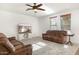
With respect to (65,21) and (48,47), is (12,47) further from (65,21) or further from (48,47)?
(65,21)

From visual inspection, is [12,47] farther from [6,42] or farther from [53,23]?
[53,23]

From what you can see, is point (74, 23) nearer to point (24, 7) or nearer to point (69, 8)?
point (69, 8)

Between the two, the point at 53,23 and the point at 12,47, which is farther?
the point at 53,23

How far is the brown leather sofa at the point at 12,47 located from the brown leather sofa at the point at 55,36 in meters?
0.35

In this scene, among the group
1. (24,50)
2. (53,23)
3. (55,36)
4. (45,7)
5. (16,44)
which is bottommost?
(24,50)

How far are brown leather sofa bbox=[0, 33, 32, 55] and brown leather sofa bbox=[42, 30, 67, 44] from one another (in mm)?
346

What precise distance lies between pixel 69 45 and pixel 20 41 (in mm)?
836

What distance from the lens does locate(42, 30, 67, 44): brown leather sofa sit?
1639mm

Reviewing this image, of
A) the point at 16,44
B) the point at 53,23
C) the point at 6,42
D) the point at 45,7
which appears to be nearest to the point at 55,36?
the point at 53,23

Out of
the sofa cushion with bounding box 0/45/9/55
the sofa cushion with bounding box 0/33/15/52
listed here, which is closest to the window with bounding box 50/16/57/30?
the sofa cushion with bounding box 0/33/15/52

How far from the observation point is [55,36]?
1.72 metres

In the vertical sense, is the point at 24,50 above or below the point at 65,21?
below

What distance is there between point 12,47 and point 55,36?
770mm
